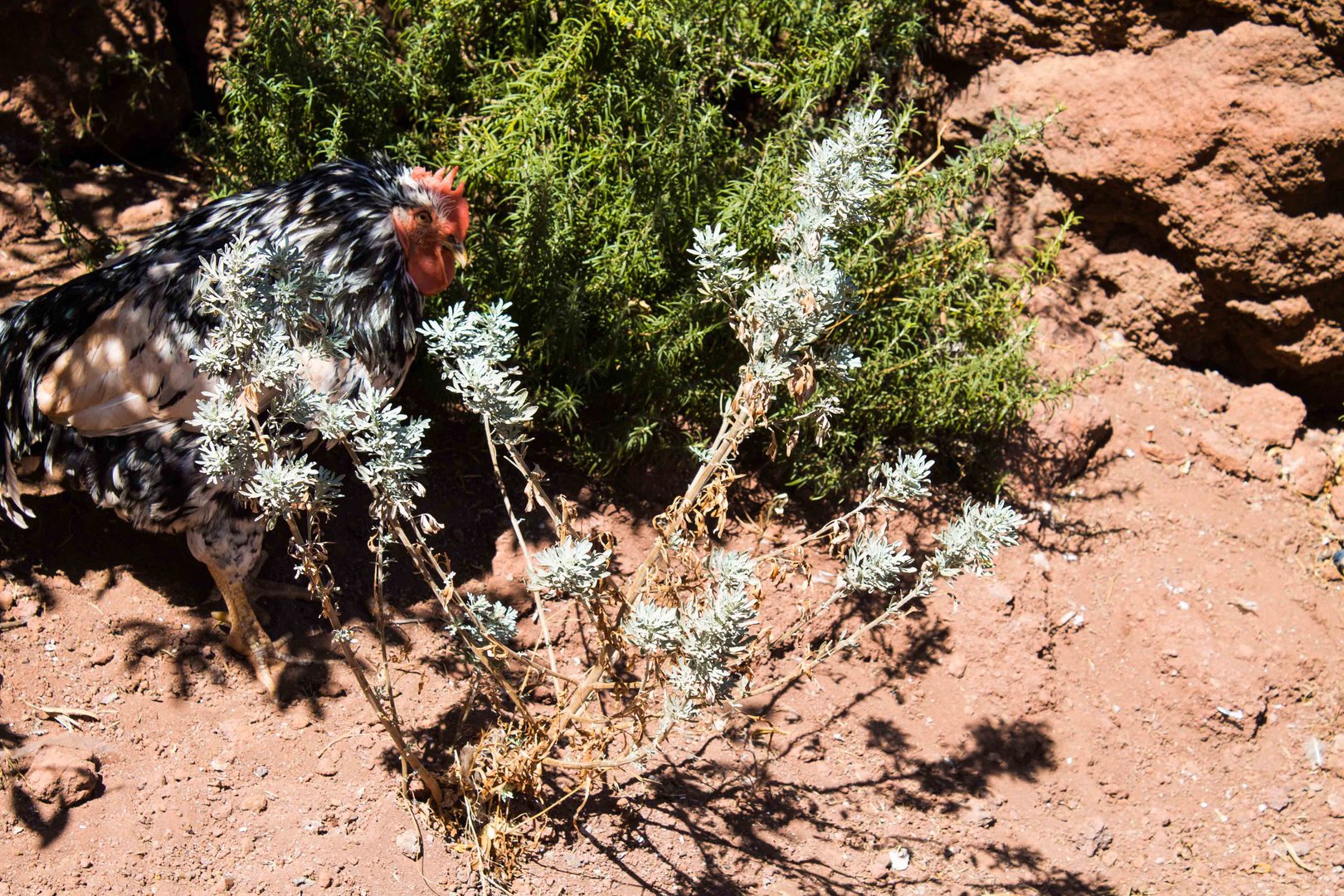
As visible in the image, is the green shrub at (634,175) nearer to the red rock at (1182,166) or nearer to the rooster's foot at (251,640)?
the red rock at (1182,166)

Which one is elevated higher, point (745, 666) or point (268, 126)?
point (268, 126)

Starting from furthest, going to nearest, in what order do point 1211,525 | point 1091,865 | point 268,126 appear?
point 1211,525 < point 268,126 < point 1091,865

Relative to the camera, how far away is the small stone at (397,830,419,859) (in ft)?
10.9

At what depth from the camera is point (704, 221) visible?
387 cm

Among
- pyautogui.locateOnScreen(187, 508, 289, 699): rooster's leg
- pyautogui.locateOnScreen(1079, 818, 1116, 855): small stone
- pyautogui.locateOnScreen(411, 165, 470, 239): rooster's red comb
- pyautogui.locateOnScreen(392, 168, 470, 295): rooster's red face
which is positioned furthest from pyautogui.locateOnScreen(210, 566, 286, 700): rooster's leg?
pyautogui.locateOnScreen(1079, 818, 1116, 855): small stone

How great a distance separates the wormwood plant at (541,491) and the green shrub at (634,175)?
0.61 metres

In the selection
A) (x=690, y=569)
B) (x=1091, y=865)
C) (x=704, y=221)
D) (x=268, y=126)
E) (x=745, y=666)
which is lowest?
(x=1091, y=865)

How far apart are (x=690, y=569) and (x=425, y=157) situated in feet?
6.96

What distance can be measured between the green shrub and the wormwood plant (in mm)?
608

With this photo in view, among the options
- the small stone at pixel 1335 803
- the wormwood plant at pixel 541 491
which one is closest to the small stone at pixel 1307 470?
the small stone at pixel 1335 803

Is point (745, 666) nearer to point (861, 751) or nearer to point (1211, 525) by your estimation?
point (861, 751)

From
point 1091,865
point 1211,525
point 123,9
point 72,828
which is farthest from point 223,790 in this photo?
point 1211,525

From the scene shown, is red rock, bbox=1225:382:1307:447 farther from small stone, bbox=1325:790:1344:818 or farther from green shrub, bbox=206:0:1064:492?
small stone, bbox=1325:790:1344:818

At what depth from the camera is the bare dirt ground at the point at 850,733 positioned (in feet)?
10.9
